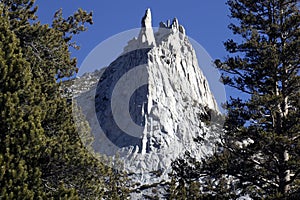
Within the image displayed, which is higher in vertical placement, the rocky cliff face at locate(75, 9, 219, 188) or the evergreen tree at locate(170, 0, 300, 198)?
the rocky cliff face at locate(75, 9, 219, 188)

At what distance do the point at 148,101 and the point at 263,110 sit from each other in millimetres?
86741

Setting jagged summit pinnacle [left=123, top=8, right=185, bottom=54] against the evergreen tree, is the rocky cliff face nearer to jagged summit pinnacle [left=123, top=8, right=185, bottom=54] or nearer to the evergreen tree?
jagged summit pinnacle [left=123, top=8, right=185, bottom=54]

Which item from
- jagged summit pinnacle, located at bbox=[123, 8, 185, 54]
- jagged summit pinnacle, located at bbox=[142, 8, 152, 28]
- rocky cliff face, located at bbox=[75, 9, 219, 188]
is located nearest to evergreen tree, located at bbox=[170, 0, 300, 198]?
rocky cliff face, located at bbox=[75, 9, 219, 188]

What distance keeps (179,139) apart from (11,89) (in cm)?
8635

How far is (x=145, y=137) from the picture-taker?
9388 cm

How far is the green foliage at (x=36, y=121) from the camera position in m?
10.1

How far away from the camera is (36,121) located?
35.7 feet

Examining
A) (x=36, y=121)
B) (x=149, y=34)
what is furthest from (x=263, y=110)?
(x=149, y=34)

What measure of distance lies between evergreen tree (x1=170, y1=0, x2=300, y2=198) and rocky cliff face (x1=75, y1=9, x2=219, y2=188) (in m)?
60.4

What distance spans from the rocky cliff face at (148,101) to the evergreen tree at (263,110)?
60.4m

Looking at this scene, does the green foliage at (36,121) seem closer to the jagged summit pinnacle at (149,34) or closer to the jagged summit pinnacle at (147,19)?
the jagged summit pinnacle at (149,34)

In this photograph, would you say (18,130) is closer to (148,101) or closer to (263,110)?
(263,110)

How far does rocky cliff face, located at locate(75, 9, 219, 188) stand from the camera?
9100 centimetres

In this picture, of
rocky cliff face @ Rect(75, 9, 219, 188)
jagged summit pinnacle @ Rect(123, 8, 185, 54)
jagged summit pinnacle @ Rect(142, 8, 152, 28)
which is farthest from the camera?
jagged summit pinnacle @ Rect(142, 8, 152, 28)
